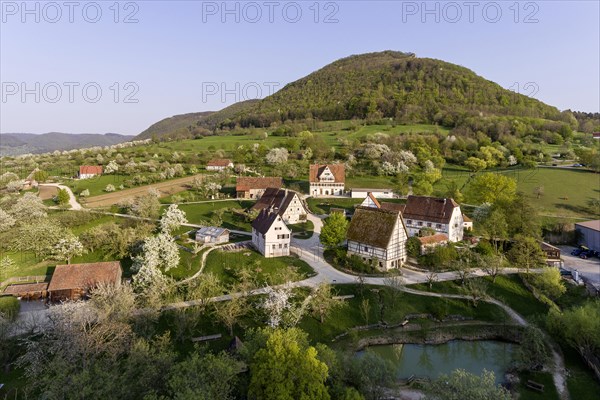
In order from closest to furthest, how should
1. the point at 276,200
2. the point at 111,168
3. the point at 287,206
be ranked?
the point at 287,206
the point at 276,200
the point at 111,168

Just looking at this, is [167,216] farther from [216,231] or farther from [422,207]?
[422,207]

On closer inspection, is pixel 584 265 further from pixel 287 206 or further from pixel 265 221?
pixel 265 221

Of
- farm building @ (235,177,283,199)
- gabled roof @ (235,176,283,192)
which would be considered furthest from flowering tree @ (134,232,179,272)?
gabled roof @ (235,176,283,192)

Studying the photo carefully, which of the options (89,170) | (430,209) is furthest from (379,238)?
(89,170)

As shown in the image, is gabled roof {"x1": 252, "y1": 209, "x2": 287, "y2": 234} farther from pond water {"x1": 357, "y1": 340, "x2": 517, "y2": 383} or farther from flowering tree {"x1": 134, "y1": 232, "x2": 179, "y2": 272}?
pond water {"x1": 357, "y1": 340, "x2": 517, "y2": 383}

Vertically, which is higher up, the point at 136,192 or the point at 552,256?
the point at 136,192
